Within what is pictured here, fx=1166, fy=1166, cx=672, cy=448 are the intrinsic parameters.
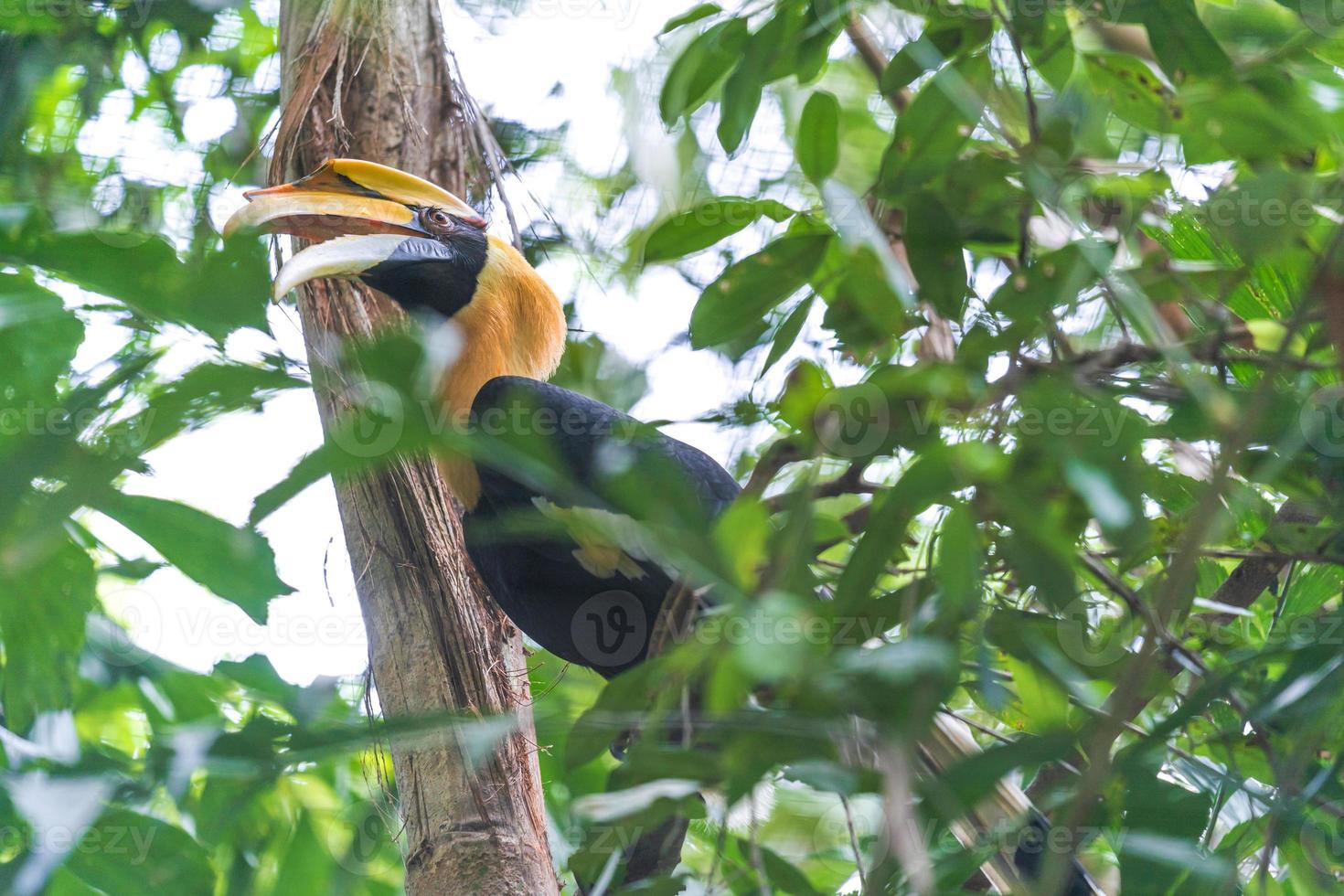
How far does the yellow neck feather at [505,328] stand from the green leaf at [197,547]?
838 mm

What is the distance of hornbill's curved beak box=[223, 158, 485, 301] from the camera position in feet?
6.70

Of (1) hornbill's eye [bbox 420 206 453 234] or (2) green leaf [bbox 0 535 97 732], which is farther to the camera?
(1) hornbill's eye [bbox 420 206 453 234]

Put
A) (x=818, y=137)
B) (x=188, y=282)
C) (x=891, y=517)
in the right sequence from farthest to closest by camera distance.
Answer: (x=818, y=137), (x=891, y=517), (x=188, y=282)

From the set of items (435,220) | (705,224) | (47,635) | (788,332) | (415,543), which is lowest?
(415,543)

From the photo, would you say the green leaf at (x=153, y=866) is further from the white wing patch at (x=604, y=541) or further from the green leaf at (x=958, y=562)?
the green leaf at (x=958, y=562)

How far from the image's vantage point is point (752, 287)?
1.20 m

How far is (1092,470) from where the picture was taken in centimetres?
77

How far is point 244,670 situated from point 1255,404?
1.18 meters

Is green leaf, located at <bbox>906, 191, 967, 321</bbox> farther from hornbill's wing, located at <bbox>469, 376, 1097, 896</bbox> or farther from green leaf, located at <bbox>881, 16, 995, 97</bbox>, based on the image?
hornbill's wing, located at <bbox>469, 376, 1097, 896</bbox>

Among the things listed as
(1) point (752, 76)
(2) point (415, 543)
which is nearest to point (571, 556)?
(2) point (415, 543)

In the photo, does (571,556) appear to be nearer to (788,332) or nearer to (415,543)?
(415,543)

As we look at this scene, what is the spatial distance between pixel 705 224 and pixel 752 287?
0.13 meters

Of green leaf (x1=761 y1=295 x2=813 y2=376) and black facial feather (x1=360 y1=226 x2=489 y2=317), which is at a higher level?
black facial feather (x1=360 y1=226 x2=489 y2=317)

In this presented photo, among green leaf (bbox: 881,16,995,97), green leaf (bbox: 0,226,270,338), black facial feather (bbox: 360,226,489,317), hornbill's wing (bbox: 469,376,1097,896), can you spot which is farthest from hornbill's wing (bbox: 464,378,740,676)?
green leaf (bbox: 0,226,270,338)
